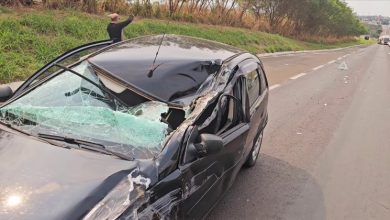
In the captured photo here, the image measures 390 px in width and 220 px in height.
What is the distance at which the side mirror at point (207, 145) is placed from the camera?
10.9 feet

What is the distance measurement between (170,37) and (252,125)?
130 centimetres

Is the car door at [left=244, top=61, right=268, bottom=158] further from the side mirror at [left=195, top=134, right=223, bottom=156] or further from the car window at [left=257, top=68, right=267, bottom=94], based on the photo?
the side mirror at [left=195, top=134, right=223, bottom=156]

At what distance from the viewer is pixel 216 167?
375 centimetres

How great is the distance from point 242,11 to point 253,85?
31603 mm

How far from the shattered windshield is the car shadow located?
1201 mm

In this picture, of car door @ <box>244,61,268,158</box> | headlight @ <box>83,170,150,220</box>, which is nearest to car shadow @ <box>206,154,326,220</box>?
car door @ <box>244,61,268,158</box>

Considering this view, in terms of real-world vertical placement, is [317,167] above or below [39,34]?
below

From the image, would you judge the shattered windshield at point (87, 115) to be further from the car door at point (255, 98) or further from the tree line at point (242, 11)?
the tree line at point (242, 11)

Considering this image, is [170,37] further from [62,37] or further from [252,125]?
[62,37]

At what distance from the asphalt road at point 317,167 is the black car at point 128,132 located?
0.67 m

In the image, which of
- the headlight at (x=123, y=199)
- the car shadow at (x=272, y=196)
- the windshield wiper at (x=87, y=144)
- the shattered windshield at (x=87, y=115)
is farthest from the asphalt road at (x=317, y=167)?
the headlight at (x=123, y=199)

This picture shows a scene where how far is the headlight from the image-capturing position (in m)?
2.56

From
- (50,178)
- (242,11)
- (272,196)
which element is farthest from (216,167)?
(242,11)

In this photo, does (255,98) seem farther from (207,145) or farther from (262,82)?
(207,145)
